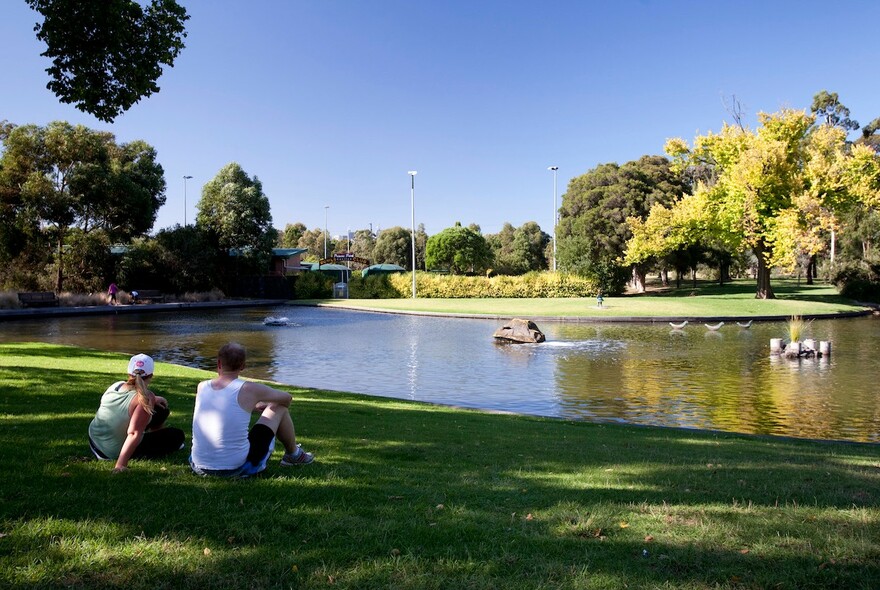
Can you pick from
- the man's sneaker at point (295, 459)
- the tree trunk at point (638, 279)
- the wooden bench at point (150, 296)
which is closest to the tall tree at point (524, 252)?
the tree trunk at point (638, 279)

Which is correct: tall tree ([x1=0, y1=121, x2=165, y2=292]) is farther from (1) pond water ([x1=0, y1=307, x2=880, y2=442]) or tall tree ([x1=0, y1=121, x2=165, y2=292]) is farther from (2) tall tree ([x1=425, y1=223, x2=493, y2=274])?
(2) tall tree ([x1=425, y1=223, x2=493, y2=274])

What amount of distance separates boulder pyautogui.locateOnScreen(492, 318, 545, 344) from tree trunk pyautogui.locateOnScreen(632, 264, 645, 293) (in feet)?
129

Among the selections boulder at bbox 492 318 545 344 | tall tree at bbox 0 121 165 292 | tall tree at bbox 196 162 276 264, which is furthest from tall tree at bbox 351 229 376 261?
boulder at bbox 492 318 545 344

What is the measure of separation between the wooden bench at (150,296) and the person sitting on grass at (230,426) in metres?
41.9

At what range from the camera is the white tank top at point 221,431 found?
15.8 ft

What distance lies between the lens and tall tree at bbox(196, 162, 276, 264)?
52906 millimetres

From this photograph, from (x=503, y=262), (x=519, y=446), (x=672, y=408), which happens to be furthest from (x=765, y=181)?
(x=503, y=262)

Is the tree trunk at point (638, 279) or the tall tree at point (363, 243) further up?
the tall tree at point (363, 243)

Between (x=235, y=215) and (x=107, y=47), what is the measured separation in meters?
43.1

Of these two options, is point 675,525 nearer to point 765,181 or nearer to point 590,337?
point 590,337

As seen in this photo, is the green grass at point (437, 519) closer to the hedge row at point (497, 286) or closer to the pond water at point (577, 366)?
the pond water at point (577, 366)

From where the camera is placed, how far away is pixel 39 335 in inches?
915

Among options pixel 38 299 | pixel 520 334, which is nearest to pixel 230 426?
pixel 520 334

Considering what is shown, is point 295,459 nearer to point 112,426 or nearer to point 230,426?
point 230,426
